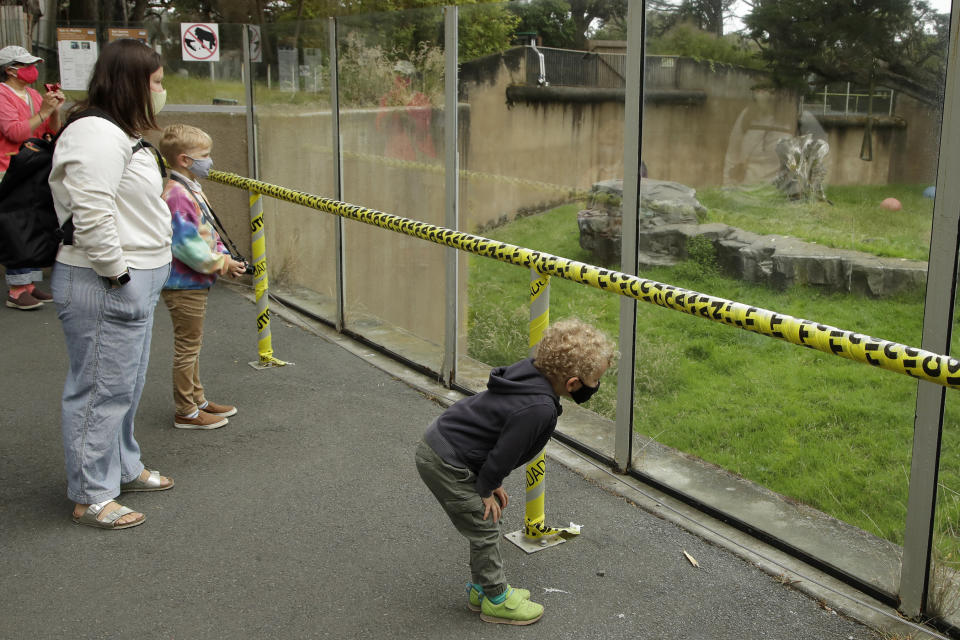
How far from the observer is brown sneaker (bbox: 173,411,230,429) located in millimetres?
4980

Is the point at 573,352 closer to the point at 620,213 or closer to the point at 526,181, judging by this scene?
the point at 620,213

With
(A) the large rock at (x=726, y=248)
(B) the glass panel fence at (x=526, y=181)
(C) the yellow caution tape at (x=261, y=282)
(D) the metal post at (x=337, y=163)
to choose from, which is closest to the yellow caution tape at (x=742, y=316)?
(A) the large rock at (x=726, y=248)

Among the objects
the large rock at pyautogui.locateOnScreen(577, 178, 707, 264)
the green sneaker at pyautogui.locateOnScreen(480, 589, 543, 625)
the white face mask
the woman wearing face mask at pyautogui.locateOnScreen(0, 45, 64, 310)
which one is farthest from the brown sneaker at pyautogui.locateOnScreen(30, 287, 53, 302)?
the green sneaker at pyautogui.locateOnScreen(480, 589, 543, 625)

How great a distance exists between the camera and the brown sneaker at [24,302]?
7.45 m

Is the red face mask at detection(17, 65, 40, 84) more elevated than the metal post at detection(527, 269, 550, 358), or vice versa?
the red face mask at detection(17, 65, 40, 84)

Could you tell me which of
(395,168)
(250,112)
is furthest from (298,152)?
(395,168)

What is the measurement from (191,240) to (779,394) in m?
2.90

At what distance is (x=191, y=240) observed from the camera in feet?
15.0

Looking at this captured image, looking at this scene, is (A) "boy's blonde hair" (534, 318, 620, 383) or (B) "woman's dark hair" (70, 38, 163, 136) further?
(B) "woman's dark hair" (70, 38, 163, 136)

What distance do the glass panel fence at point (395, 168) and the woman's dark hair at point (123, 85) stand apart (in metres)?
2.31

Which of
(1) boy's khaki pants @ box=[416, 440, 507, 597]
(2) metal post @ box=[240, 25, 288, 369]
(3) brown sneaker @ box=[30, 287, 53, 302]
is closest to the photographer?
(1) boy's khaki pants @ box=[416, 440, 507, 597]

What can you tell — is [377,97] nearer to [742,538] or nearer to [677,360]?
[677,360]

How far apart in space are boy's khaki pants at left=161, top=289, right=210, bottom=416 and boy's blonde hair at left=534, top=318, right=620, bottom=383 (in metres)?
2.34

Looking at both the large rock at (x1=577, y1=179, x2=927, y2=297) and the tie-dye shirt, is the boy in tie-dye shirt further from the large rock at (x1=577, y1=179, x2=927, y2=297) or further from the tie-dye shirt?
the large rock at (x1=577, y1=179, x2=927, y2=297)
